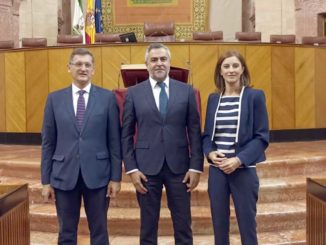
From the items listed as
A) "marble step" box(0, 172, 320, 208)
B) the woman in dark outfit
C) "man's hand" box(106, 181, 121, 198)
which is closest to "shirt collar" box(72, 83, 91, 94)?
"man's hand" box(106, 181, 121, 198)

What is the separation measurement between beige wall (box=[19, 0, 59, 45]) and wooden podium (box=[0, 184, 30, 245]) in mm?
9459

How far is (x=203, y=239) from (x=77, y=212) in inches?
57.4

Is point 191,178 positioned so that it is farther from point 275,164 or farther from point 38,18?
point 38,18

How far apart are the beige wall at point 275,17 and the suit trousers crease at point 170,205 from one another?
9229mm

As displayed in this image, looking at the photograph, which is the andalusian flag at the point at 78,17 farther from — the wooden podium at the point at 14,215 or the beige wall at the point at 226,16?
the wooden podium at the point at 14,215

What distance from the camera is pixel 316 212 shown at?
286 cm

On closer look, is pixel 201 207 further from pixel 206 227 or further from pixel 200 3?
pixel 200 3

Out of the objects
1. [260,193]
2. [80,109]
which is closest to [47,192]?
[80,109]

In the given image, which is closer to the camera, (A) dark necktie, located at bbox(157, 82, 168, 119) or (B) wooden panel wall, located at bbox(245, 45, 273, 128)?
(A) dark necktie, located at bbox(157, 82, 168, 119)

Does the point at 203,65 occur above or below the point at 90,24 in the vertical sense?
below

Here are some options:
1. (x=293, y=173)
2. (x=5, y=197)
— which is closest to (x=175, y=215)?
(x=5, y=197)

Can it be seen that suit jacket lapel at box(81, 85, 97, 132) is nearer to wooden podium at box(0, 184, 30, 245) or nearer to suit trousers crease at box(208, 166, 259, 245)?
wooden podium at box(0, 184, 30, 245)

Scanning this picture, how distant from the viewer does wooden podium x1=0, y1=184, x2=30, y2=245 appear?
259 centimetres

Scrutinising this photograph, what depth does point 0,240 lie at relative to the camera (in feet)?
8.23
